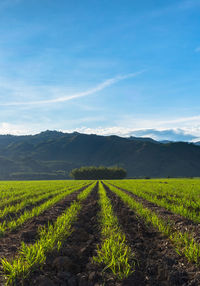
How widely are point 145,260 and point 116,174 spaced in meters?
118

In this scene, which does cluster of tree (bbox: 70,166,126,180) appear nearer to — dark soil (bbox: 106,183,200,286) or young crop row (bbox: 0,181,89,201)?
young crop row (bbox: 0,181,89,201)

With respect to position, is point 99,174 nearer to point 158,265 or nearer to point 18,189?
point 18,189

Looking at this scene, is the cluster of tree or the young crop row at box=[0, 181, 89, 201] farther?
the cluster of tree

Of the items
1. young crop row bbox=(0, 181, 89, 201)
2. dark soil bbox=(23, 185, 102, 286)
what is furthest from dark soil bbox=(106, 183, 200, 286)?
young crop row bbox=(0, 181, 89, 201)

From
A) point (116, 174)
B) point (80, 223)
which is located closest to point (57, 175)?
point (116, 174)

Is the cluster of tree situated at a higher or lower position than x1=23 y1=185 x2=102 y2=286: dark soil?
lower

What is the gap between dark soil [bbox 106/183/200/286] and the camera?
14.3ft

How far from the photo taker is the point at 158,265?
496cm

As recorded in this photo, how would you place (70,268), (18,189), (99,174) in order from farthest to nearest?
(99,174)
(18,189)
(70,268)

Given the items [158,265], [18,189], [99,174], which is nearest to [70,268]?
[158,265]

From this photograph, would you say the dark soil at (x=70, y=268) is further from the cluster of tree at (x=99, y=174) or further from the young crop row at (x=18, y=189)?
the cluster of tree at (x=99, y=174)

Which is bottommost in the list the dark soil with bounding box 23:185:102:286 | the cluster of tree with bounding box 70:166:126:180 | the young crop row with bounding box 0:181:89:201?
the cluster of tree with bounding box 70:166:126:180

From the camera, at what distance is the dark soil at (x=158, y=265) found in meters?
4.35

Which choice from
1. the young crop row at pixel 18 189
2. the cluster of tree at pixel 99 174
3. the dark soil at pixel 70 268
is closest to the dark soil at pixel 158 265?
the dark soil at pixel 70 268
